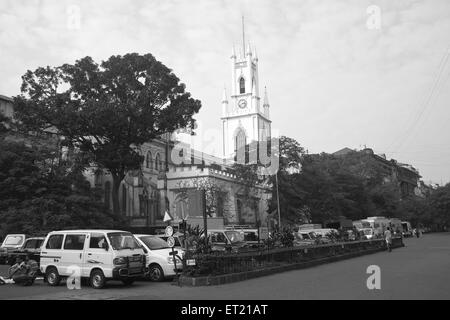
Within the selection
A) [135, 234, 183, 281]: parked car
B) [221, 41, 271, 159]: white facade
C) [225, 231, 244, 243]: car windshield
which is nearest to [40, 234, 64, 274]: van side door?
[135, 234, 183, 281]: parked car

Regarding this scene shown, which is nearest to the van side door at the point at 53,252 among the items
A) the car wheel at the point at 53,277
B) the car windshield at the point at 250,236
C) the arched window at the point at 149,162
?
the car wheel at the point at 53,277

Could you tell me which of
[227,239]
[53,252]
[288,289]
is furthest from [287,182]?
[288,289]

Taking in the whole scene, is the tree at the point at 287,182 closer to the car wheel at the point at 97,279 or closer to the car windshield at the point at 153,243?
the car windshield at the point at 153,243

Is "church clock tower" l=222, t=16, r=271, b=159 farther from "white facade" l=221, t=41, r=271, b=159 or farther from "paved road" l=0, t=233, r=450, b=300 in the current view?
"paved road" l=0, t=233, r=450, b=300

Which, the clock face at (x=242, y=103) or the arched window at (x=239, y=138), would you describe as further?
the clock face at (x=242, y=103)

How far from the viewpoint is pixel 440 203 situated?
82000 millimetres

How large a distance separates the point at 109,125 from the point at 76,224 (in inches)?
321

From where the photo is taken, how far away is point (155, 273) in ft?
57.9

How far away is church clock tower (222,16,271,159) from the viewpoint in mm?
96812

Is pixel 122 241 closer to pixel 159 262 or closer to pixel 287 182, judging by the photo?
pixel 159 262

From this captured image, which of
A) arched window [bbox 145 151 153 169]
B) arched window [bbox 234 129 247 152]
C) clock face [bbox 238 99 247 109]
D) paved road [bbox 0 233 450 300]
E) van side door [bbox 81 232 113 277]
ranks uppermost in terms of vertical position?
clock face [bbox 238 99 247 109]

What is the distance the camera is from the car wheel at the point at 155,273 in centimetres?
1752

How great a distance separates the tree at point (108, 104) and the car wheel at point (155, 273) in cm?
2061
